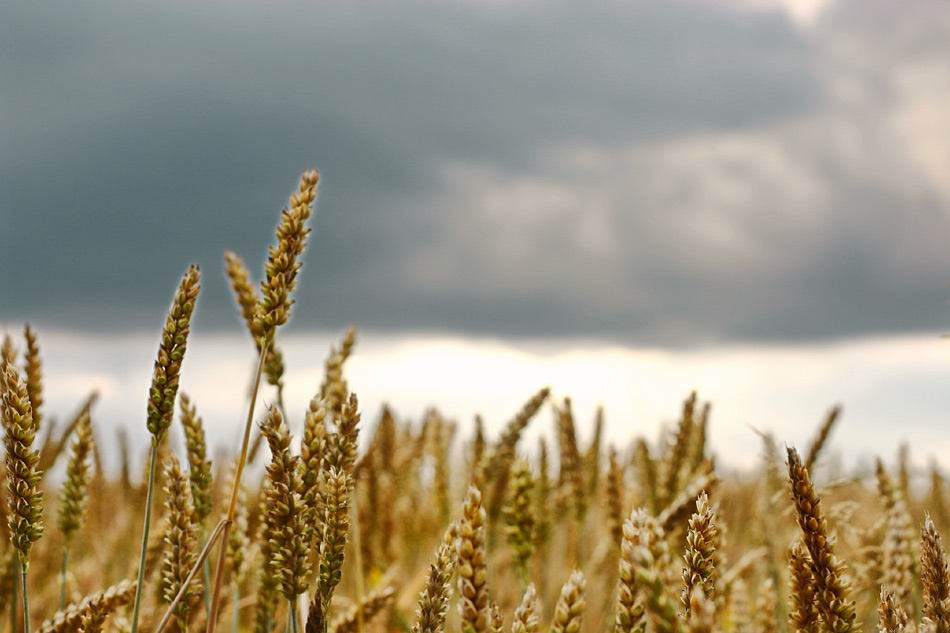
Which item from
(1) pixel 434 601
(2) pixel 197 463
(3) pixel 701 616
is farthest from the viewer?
(2) pixel 197 463

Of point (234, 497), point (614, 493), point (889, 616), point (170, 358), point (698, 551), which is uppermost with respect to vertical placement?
point (170, 358)

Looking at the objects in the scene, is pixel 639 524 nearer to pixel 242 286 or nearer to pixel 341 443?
pixel 341 443

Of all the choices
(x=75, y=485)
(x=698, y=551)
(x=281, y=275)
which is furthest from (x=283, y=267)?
(x=75, y=485)

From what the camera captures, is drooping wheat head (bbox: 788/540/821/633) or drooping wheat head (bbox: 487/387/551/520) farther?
drooping wheat head (bbox: 487/387/551/520)

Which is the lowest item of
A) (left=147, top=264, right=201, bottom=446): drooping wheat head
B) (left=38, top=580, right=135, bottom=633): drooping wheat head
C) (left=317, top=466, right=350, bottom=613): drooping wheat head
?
(left=38, top=580, right=135, bottom=633): drooping wheat head

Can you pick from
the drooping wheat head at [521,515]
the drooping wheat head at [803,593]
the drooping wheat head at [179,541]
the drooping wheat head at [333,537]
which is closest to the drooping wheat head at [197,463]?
the drooping wheat head at [179,541]

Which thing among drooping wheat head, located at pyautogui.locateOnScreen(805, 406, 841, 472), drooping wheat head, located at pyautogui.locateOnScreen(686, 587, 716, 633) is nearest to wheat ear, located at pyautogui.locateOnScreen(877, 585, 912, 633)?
drooping wheat head, located at pyautogui.locateOnScreen(686, 587, 716, 633)

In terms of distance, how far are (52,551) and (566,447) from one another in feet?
7.62

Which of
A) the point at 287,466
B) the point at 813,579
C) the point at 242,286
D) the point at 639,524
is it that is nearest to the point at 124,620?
the point at 242,286

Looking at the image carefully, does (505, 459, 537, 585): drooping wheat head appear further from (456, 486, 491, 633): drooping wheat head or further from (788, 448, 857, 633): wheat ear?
(456, 486, 491, 633): drooping wheat head

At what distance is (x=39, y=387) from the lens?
188 centimetres

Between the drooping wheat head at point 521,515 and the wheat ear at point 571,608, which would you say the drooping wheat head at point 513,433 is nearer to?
the drooping wheat head at point 521,515

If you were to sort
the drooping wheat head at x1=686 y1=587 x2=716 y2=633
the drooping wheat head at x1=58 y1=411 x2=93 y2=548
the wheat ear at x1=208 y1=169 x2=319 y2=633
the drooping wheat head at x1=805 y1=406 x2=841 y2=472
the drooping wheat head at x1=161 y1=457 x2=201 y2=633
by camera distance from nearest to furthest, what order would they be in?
1. the drooping wheat head at x1=686 y1=587 x2=716 y2=633
2. the wheat ear at x1=208 y1=169 x2=319 y2=633
3. the drooping wheat head at x1=161 y1=457 x2=201 y2=633
4. the drooping wheat head at x1=58 y1=411 x2=93 y2=548
5. the drooping wheat head at x1=805 y1=406 x2=841 y2=472

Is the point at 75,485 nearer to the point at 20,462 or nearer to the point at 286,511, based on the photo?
the point at 20,462
